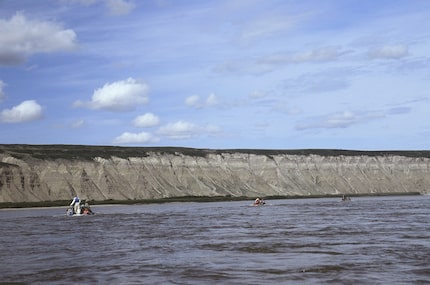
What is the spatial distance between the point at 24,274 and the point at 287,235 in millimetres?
15358

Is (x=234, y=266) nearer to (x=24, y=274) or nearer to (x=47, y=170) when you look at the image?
(x=24, y=274)

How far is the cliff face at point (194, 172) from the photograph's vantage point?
344 feet

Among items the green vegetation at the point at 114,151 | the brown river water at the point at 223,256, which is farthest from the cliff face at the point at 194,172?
the brown river water at the point at 223,256

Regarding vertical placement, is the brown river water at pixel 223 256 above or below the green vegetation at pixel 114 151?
below

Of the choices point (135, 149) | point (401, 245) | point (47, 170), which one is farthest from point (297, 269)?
point (135, 149)

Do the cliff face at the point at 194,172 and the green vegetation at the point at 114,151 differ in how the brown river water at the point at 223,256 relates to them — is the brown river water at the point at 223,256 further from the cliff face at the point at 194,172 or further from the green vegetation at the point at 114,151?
the green vegetation at the point at 114,151

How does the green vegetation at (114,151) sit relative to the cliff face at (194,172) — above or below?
above

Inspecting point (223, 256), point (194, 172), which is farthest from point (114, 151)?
point (223, 256)

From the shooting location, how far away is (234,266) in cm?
2053

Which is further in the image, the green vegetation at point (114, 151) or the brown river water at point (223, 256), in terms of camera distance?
the green vegetation at point (114, 151)

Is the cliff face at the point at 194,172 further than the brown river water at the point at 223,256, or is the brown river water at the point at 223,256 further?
the cliff face at the point at 194,172

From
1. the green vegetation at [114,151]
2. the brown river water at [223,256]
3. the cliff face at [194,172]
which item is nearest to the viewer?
the brown river water at [223,256]

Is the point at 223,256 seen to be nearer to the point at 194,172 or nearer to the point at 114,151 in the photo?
the point at 114,151

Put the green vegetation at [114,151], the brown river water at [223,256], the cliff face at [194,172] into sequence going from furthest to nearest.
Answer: the green vegetation at [114,151]
the cliff face at [194,172]
the brown river water at [223,256]
